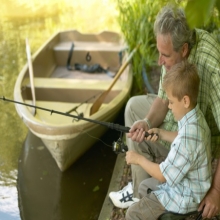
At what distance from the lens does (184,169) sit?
1778 millimetres

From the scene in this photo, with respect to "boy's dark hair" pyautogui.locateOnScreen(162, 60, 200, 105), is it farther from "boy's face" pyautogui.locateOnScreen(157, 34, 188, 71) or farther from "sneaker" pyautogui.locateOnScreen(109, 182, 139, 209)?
"sneaker" pyautogui.locateOnScreen(109, 182, 139, 209)

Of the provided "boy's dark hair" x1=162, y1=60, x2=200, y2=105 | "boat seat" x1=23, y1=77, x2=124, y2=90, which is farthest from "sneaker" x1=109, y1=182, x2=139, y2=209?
"boat seat" x1=23, y1=77, x2=124, y2=90

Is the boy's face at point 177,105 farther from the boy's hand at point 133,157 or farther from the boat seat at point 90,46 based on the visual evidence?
the boat seat at point 90,46

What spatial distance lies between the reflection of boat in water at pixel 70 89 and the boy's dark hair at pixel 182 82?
1.44 m

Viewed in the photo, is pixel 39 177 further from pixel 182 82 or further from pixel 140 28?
pixel 182 82

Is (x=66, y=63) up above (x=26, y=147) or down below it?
above

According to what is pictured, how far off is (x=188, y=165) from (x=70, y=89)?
2437mm

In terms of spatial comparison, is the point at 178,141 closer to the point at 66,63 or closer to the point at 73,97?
the point at 73,97

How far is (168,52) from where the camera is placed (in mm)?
2070

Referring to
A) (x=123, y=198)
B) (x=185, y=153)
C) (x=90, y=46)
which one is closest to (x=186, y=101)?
(x=185, y=153)

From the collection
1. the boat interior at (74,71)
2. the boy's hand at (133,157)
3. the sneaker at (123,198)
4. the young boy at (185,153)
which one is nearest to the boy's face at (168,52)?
the young boy at (185,153)

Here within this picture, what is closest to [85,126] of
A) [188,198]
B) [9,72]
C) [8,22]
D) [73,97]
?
[73,97]

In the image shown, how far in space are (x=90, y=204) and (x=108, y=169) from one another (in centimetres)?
54

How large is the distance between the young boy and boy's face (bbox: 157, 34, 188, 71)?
0.23 meters
